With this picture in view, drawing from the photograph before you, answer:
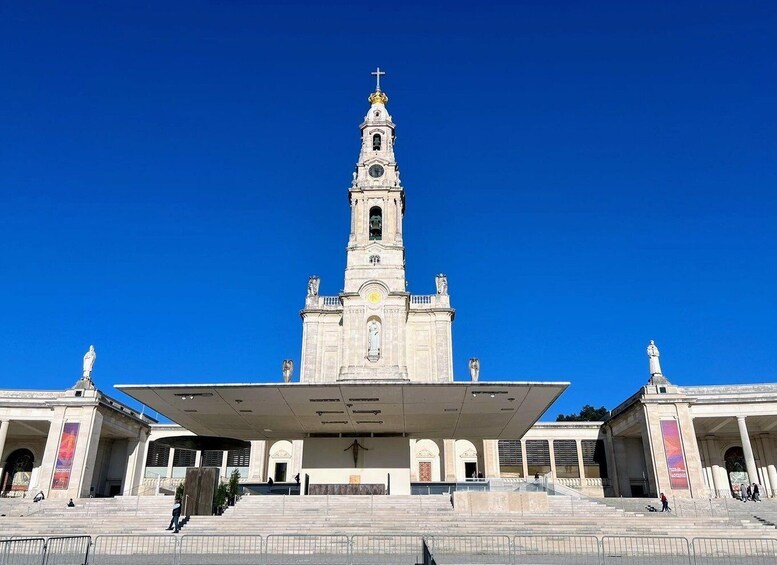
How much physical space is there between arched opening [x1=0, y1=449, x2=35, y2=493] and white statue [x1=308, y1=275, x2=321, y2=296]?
24.7m

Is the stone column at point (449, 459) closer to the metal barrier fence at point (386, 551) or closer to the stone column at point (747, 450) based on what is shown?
the stone column at point (747, 450)

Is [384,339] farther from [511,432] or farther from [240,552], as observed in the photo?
[240,552]

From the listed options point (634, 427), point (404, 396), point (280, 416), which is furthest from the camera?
point (634, 427)

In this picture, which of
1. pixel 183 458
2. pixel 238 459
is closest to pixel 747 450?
pixel 238 459

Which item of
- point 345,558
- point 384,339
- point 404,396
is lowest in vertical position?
point 345,558

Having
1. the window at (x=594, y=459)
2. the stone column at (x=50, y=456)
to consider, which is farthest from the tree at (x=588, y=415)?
the stone column at (x=50, y=456)

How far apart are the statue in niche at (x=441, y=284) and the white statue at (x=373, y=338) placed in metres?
6.90

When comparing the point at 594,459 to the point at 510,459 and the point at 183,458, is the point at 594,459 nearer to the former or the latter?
the point at 510,459

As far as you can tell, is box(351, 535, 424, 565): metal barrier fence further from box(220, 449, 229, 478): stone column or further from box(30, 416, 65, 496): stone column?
box(220, 449, 229, 478): stone column

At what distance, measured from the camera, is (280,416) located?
94.4ft

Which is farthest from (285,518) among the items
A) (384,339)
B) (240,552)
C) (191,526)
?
(384,339)

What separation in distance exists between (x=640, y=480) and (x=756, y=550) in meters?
26.8

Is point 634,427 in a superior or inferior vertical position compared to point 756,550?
superior

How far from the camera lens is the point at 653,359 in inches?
1462
